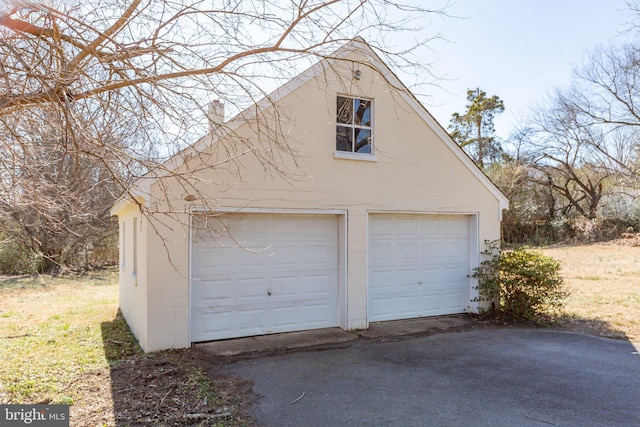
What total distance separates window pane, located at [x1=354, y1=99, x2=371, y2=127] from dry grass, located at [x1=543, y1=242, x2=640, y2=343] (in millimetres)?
5750

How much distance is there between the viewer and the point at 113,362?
6156mm

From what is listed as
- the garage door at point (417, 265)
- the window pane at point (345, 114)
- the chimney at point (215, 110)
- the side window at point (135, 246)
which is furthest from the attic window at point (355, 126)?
the side window at point (135, 246)

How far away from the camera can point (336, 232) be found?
810 cm

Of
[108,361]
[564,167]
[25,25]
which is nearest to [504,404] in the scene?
[108,361]

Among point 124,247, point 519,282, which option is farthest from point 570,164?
point 124,247

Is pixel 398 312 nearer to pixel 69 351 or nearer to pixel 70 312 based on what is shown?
pixel 69 351

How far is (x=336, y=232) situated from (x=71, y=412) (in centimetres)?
502

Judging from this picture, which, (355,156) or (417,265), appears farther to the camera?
(417,265)

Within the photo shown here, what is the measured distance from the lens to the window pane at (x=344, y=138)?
26.3ft

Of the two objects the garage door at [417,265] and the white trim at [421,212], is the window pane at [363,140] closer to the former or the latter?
the white trim at [421,212]

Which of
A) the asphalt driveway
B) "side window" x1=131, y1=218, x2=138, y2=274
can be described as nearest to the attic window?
the asphalt driveway

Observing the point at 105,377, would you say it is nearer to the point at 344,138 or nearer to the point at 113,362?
the point at 113,362

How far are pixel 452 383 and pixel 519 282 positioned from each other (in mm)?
4228

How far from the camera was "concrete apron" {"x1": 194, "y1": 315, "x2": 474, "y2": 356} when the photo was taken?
6.74 m
